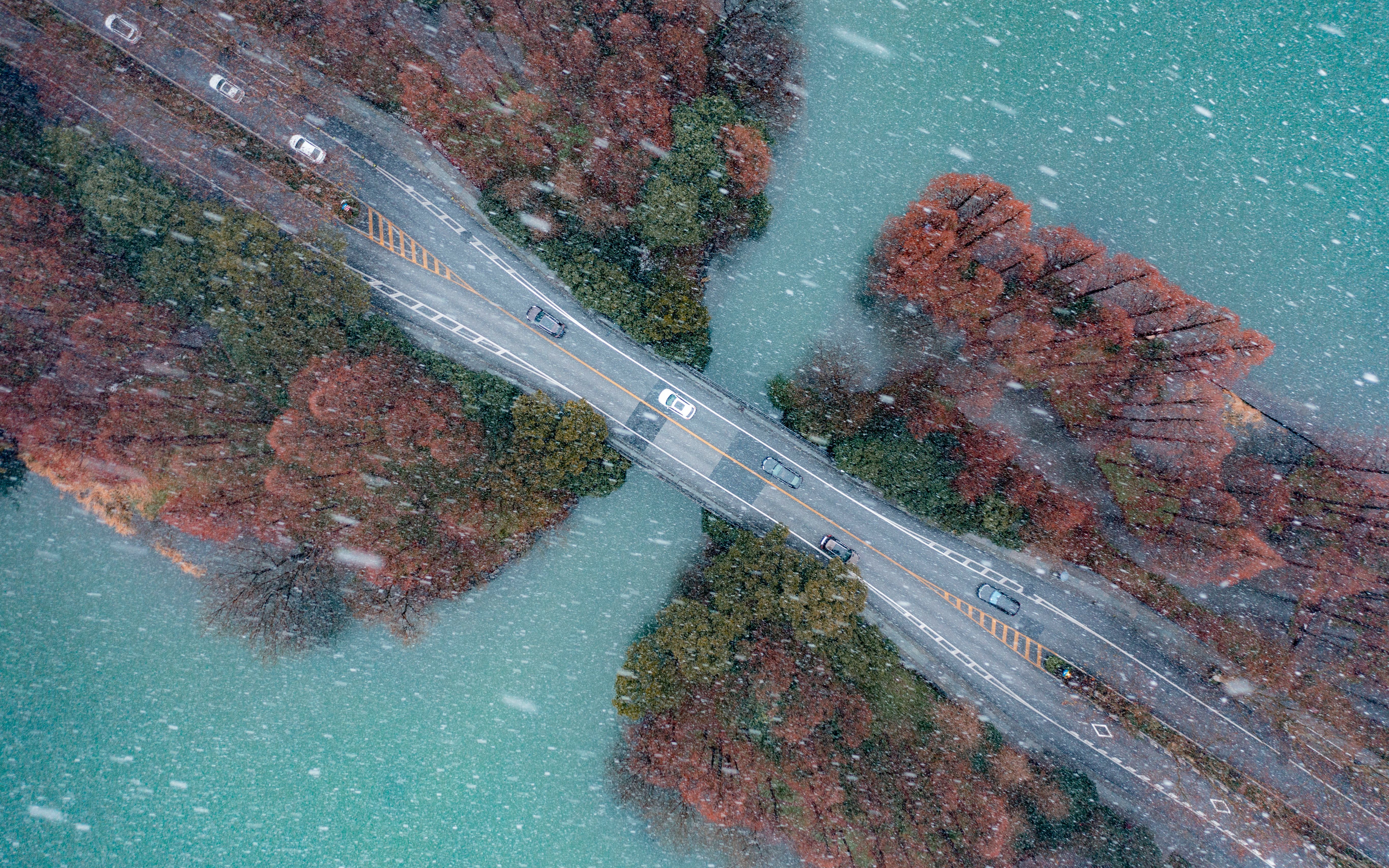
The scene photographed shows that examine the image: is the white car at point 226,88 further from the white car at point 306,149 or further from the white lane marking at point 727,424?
the white lane marking at point 727,424

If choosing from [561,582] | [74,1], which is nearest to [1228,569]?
[561,582]

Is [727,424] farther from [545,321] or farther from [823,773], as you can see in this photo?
[823,773]

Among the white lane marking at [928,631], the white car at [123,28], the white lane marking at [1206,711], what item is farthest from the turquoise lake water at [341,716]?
the white car at [123,28]

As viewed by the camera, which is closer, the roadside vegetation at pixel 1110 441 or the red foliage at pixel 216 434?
the red foliage at pixel 216 434

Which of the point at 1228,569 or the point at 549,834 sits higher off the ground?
the point at 1228,569

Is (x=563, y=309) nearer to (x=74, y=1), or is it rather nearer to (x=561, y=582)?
(x=561, y=582)

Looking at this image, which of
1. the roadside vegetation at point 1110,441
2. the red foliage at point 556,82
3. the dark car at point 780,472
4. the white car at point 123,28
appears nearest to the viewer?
the red foliage at point 556,82

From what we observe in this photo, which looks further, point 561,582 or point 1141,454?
point 561,582

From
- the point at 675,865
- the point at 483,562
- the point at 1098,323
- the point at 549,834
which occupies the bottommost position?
the point at 549,834
